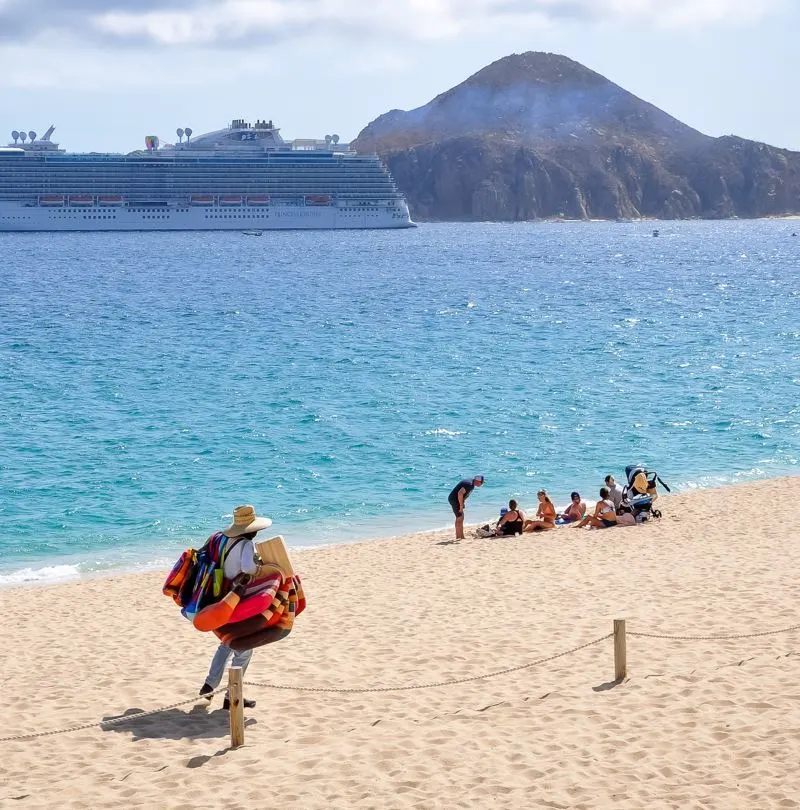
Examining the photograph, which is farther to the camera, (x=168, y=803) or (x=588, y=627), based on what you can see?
(x=588, y=627)

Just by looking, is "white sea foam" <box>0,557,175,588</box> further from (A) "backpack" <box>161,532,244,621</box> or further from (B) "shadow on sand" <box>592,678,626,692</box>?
(B) "shadow on sand" <box>592,678,626,692</box>

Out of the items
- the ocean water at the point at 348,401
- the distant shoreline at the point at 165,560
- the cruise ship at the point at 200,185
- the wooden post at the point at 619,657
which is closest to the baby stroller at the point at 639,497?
the distant shoreline at the point at 165,560

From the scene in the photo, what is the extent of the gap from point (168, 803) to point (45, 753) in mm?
1370

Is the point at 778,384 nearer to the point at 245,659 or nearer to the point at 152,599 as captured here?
the point at 152,599

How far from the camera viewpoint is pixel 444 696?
31.1 ft

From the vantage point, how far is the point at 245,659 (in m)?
8.84

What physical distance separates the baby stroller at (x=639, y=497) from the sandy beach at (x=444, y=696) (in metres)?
2.78

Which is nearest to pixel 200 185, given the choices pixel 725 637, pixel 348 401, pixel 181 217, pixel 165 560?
pixel 181 217

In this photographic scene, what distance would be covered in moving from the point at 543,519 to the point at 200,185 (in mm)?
122621

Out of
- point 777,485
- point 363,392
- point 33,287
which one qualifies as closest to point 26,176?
point 33,287

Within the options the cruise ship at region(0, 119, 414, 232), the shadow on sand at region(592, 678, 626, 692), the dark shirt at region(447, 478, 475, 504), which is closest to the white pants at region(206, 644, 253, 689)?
the shadow on sand at region(592, 678, 626, 692)

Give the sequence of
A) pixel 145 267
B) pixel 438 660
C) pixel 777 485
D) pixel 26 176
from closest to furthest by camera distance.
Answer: pixel 438 660, pixel 777 485, pixel 145 267, pixel 26 176

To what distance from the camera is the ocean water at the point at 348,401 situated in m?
21.2

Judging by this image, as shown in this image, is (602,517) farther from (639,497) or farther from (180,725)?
(180,725)
